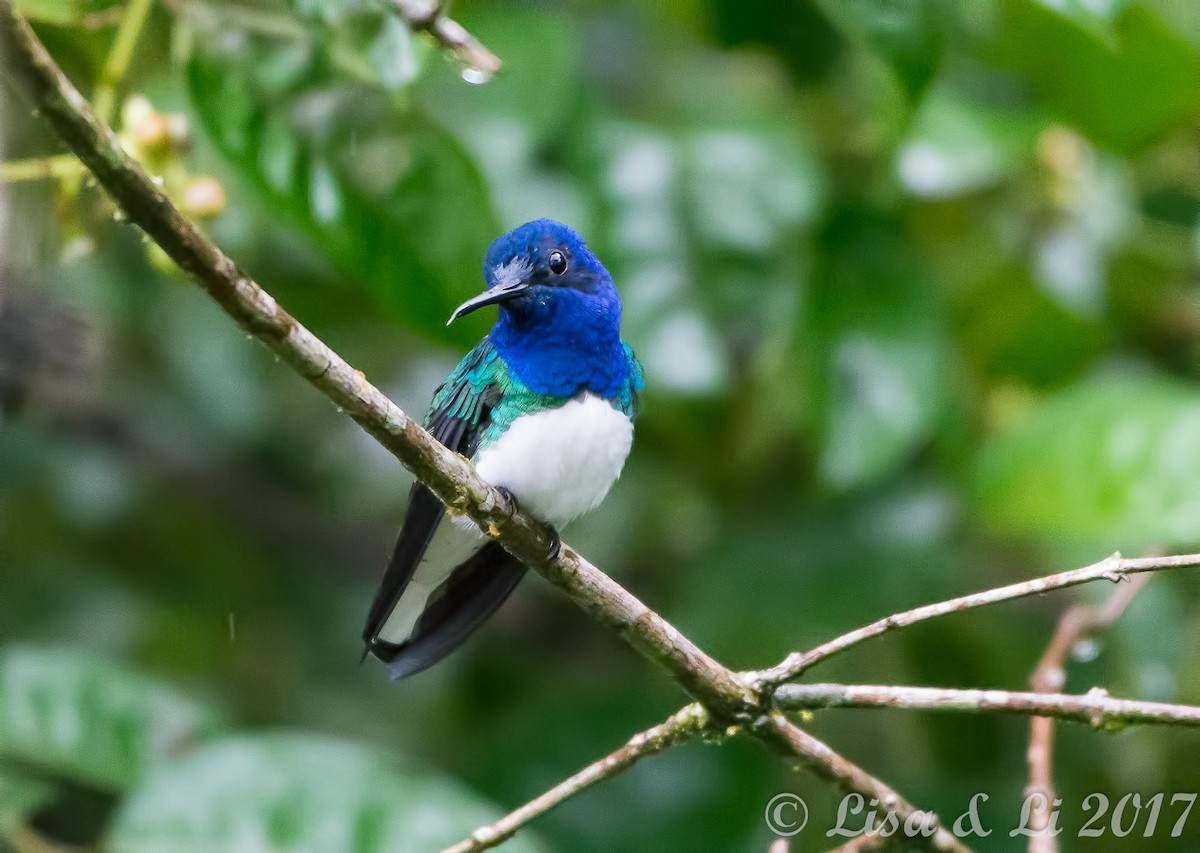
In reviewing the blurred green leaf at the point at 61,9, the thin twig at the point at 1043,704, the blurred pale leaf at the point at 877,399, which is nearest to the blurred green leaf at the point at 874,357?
the blurred pale leaf at the point at 877,399

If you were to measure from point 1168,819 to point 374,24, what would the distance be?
7.16 ft

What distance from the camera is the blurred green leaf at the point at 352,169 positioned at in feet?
5.97

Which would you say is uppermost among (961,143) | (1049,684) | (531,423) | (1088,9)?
(961,143)

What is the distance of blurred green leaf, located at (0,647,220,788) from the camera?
2.44m

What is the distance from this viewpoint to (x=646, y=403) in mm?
2709

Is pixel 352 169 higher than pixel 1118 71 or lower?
lower

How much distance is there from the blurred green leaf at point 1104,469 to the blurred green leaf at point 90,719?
172cm

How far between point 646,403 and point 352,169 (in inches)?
39.9

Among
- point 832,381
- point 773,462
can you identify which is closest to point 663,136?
point 832,381

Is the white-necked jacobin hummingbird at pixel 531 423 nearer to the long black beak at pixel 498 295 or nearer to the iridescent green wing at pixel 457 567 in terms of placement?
the iridescent green wing at pixel 457 567

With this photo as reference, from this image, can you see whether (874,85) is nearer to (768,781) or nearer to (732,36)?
(732,36)

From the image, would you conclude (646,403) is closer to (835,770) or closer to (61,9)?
(835,770)

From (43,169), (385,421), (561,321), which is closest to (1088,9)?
(561,321)

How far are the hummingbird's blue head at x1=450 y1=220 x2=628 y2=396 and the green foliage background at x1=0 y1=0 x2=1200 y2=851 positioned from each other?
96 mm
